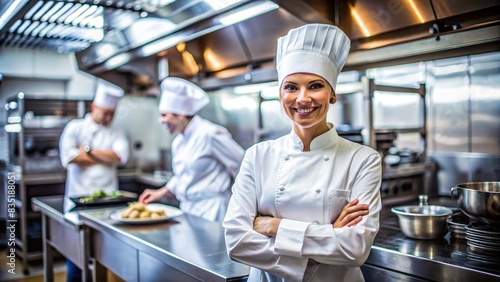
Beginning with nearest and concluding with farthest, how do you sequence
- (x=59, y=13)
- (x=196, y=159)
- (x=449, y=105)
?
(x=196, y=159)
(x=59, y=13)
(x=449, y=105)

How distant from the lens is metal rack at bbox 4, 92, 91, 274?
16.2 ft

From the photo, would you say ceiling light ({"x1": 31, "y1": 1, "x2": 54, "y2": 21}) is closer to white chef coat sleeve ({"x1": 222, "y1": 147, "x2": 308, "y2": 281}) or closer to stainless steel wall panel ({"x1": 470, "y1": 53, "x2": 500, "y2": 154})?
white chef coat sleeve ({"x1": 222, "y1": 147, "x2": 308, "y2": 281})

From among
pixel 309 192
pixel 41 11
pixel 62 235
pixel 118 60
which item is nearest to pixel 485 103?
pixel 309 192

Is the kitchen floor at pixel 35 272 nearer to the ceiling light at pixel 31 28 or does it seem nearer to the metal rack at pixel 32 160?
the metal rack at pixel 32 160

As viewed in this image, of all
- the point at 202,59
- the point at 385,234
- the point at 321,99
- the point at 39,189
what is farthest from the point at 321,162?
the point at 39,189

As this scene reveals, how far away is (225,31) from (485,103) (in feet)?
6.99

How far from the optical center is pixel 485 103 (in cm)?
357

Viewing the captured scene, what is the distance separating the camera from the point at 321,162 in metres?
1.57

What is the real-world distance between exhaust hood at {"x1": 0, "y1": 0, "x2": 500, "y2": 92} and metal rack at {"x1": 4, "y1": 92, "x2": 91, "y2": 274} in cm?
65

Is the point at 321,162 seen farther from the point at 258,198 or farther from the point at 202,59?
the point at 202,59

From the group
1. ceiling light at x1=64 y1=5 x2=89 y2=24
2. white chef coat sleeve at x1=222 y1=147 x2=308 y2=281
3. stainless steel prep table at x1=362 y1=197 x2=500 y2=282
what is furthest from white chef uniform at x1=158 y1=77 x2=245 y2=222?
white chef coat sleeve at x1=222 y1=147 x2=308 y2=281

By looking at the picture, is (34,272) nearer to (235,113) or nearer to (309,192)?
(235,113)

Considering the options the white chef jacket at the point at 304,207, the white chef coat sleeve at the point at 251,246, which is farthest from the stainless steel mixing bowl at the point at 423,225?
the white chef coat sleeve at the point at 251,246

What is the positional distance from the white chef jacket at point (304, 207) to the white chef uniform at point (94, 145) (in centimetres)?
293
